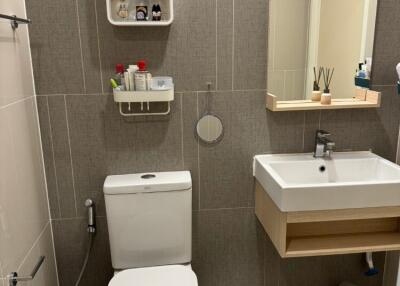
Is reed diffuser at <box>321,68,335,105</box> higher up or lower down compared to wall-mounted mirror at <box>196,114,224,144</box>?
higher up

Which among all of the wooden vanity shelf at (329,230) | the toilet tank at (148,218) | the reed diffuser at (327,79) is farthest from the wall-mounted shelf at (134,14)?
the wooden vanity shelf at (329,230)

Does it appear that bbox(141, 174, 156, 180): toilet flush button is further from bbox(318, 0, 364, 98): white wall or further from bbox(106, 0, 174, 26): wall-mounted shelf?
bbox(318, 0, 364, 98): white wall

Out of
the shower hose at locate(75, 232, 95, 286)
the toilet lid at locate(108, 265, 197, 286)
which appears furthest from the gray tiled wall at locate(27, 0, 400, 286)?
the toilet lid at locate(108, 265, 197, 286)

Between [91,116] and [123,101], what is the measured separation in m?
0.22

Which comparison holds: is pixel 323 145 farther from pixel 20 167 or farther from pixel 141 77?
pixel 20 167

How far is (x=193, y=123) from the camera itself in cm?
184

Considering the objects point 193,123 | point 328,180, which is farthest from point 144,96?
point 328,180

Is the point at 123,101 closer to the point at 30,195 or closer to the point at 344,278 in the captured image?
the point at 30,195

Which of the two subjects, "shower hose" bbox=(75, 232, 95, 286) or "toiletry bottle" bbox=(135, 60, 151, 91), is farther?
"shower hose" bbox=(75, 232, 95, 286)

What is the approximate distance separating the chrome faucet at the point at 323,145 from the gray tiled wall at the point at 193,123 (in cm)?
6

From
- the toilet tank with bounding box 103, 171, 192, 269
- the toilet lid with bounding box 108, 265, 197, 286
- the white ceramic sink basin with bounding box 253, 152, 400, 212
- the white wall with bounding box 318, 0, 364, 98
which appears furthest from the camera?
the white wall with bounding box 318, 0, 364, 98

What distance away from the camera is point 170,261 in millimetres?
1830

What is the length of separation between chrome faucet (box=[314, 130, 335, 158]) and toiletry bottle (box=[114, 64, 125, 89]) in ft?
3.28

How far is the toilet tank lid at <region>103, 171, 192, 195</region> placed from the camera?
1.71 meters
